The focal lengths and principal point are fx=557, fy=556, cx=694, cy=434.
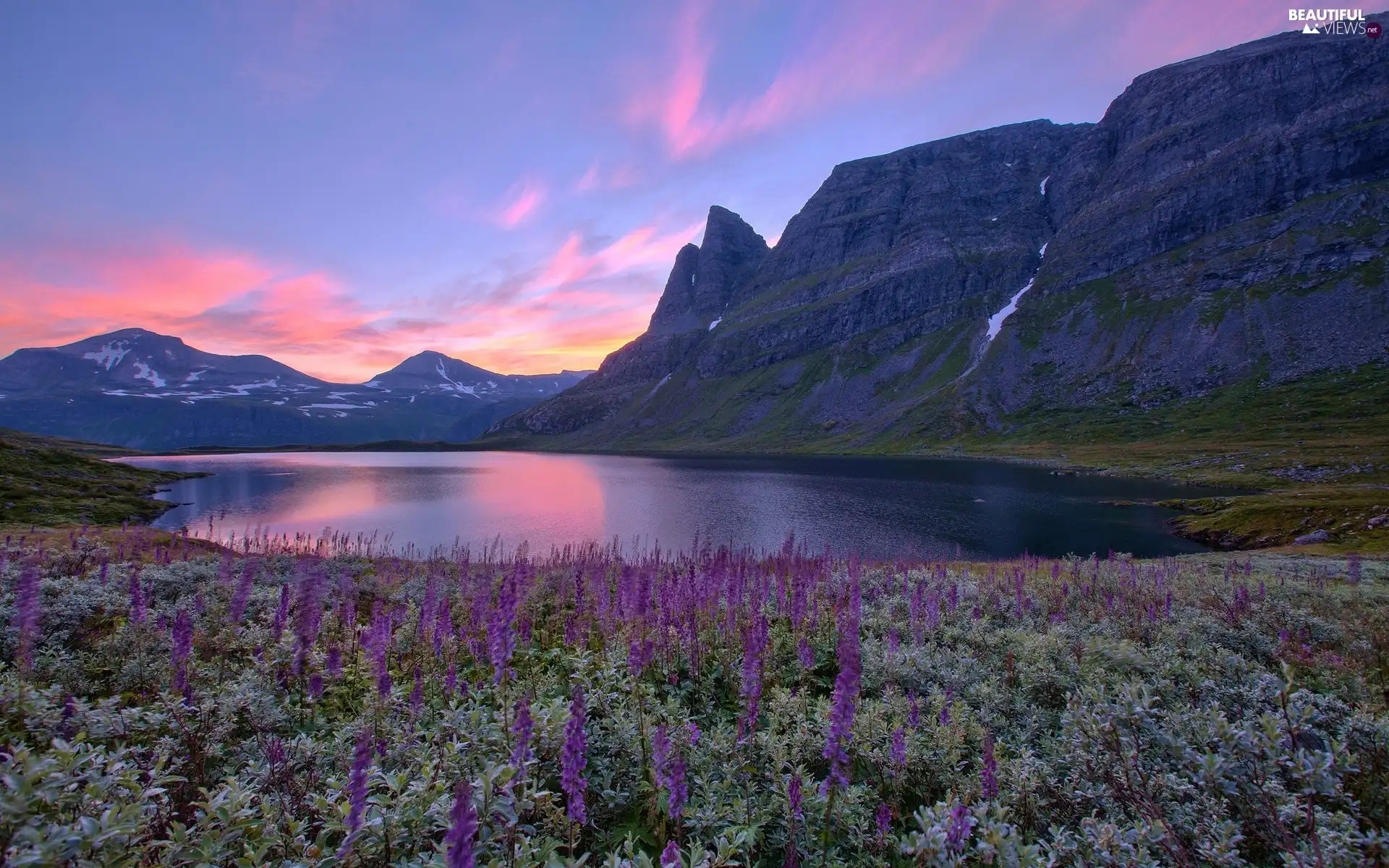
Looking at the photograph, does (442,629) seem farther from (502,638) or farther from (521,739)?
(521,739)

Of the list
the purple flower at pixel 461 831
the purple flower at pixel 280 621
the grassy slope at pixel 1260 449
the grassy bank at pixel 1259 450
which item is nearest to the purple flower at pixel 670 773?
the purple flower at pixel 461 831

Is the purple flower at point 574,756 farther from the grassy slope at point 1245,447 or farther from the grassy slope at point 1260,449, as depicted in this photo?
the grassy slope at point 1245,447

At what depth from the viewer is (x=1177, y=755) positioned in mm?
5344

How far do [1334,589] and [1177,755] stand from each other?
15.8 meters

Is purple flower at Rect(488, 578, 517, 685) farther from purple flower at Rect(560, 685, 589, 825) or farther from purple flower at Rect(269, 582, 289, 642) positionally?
purple flower at Rect(269, 582, 289, 642)

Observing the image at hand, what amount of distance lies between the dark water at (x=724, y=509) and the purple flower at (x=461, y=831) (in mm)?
26658

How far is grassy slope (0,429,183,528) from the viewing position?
41.1 m

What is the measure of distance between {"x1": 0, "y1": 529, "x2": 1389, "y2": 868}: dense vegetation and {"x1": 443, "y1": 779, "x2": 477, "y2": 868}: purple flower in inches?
0.9

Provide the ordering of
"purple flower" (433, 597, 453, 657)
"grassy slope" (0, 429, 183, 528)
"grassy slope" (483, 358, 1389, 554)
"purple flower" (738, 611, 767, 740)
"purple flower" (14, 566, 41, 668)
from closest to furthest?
"purple flower" (738, 611, 767, 740) < "purple flower" (14, 566, 41, 668) < "purple flower" (433, 597, 453, 657) < "grassy slope" (0, 429, 183, 528) < "grassy slope" (483, 358, 1389, 554)

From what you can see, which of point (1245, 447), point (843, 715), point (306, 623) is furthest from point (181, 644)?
point (1245, 447)

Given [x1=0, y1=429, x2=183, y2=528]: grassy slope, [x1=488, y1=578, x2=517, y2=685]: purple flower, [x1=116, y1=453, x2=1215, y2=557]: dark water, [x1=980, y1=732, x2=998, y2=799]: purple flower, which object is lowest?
[x1=116, y1=453, x2=1215, y2=557]: dark water

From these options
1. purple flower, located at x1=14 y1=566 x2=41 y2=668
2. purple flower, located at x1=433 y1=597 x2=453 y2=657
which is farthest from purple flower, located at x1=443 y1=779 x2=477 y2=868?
purple flower, located at x1=14 y1=566 x2=41 y2=668

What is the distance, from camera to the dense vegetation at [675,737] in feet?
13.0

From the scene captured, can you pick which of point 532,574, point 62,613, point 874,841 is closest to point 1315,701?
point 874,841
